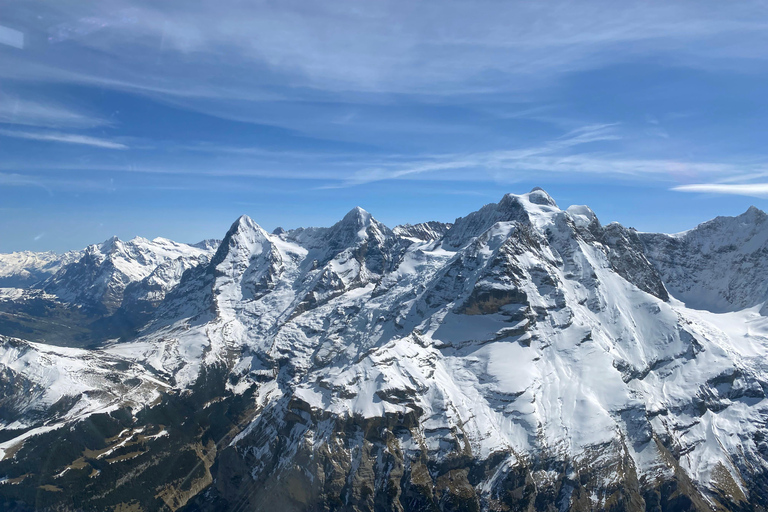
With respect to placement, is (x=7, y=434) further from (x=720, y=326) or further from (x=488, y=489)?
(x=720, y=326)

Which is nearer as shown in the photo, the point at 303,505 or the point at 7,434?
the point at 303,505

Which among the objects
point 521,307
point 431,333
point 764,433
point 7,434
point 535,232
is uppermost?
point 535,232

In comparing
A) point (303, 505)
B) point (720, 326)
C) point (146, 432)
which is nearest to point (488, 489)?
point (303, 505)

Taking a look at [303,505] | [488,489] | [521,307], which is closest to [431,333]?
[521,307]

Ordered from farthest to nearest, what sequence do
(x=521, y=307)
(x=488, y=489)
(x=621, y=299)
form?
(x=621, y=299)
(x=521, y=307)
(x=488, y=489)

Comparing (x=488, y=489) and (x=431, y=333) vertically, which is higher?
(x=431, y=333)

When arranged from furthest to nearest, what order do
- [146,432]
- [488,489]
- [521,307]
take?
1. [146,432]
2. [521,307]
3. [488,489]

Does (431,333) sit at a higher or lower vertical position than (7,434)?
higher

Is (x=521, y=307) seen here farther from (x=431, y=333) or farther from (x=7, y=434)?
(x=7, y=434)

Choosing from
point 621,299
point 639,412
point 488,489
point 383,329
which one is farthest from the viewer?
point 383,329
